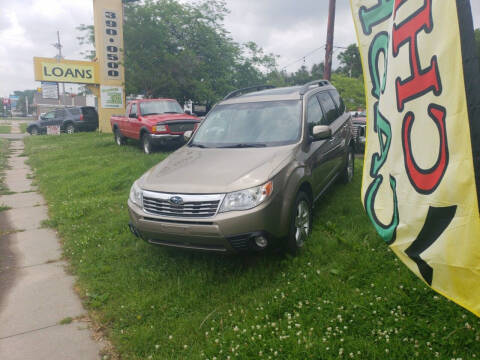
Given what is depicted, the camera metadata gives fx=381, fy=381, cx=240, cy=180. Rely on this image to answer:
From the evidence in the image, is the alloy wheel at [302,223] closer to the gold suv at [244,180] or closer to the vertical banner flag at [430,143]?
the gold suv at [244,180]

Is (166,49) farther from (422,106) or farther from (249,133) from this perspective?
(422,106)

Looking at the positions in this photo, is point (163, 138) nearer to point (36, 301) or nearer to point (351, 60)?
point (36, 301)

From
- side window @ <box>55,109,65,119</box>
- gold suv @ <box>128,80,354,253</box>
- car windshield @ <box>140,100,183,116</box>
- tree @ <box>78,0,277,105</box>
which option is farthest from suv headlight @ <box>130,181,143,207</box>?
side window @ <box>55,109,65,119</box>

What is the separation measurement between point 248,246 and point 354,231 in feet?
5.06

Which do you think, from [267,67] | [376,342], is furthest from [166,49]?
[376,342]

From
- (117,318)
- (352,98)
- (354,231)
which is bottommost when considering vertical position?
(117,318)

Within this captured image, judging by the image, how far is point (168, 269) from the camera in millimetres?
4152

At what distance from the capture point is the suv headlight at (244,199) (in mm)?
3453

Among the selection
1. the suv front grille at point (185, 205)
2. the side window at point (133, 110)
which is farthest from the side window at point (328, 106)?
the side window at point (133, 110)

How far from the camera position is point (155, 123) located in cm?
1142

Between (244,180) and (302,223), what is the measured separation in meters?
1.04

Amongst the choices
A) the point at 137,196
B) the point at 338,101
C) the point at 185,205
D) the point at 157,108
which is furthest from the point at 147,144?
the point at 185,205

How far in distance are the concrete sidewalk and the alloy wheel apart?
7.09 feet

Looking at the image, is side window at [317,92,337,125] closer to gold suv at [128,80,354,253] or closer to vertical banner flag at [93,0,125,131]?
gold suv at [128,80,354,253]
